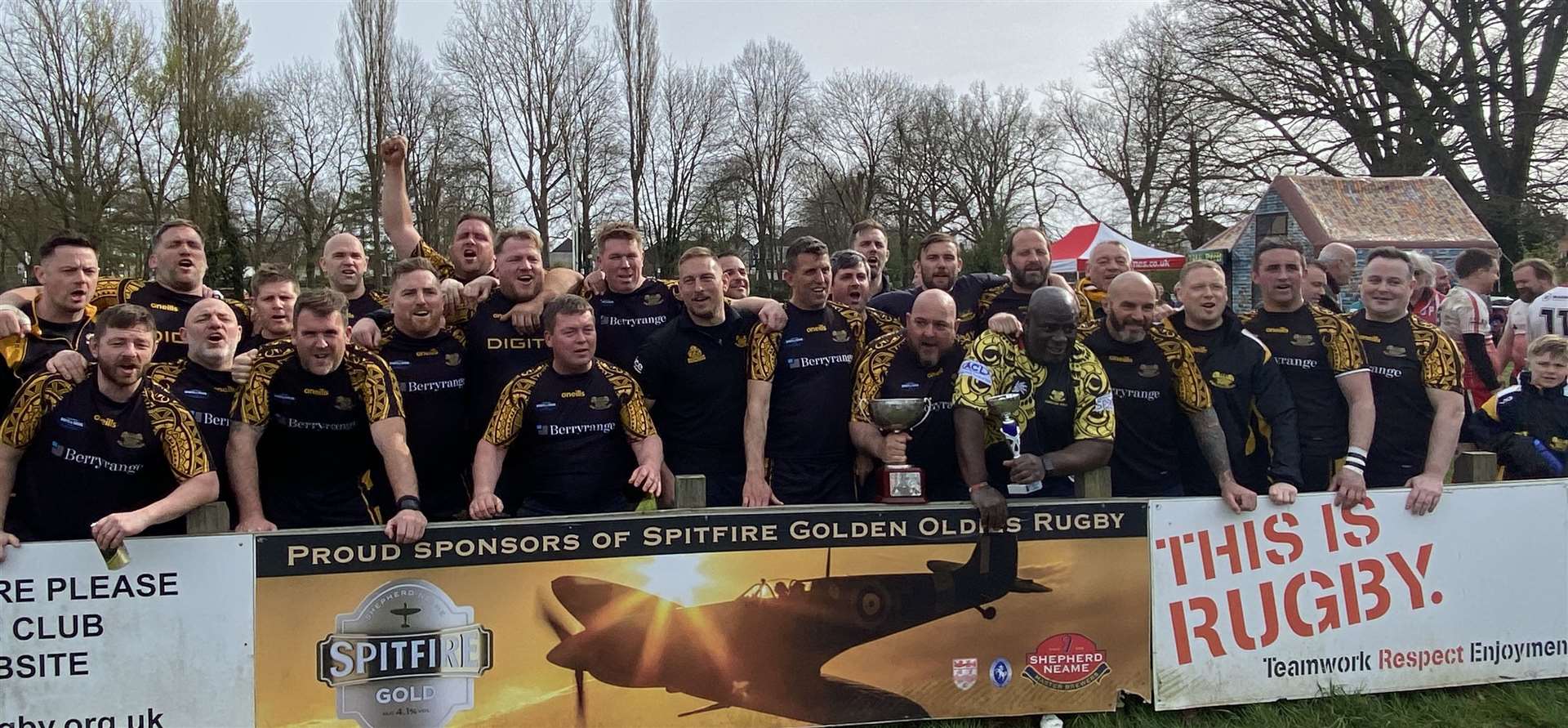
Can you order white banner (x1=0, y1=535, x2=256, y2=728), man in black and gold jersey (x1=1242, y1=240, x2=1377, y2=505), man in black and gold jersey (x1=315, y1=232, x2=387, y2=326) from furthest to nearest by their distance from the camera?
1. man in black and gold jersey (x1=315, y1=232, x2=387, y2=326)
2. man in black and gold jersey (x1=1242, y1=240, x2=1377, y2=505)
3. white banner (x1=0, y1=535, x2=256, y2=728)

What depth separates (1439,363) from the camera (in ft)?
16.0

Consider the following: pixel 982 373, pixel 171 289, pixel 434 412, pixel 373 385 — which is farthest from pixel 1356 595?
pixel 171 289

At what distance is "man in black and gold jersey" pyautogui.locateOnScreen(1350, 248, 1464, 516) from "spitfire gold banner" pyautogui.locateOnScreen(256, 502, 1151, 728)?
1.67 meters

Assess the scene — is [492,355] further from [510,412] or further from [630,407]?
[630,407]

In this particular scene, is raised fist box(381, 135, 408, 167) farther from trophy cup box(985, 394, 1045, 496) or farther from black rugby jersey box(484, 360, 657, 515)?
trophy cup box(985, 394, 1045, 496)

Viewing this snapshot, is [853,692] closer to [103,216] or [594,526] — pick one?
[594,526]

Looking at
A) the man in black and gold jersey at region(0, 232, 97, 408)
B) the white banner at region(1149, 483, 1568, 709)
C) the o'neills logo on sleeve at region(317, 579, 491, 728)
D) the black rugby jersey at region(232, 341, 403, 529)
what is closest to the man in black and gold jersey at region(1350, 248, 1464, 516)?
the white banner at region(1149, 483, 1568, 709)

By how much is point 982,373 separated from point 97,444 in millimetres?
3658

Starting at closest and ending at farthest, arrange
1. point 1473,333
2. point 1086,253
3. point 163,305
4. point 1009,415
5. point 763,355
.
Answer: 1. point 1009,415
2. point 763,355
3. point 163,305
4. point 1473,333
5. point 1086,253

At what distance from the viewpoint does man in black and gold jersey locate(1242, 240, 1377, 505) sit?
15.7 ft

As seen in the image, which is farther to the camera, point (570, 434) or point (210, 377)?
point (570, 434)

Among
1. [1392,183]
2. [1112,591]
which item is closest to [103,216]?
[1112,591]

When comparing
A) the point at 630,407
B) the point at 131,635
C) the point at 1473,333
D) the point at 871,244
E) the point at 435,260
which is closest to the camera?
the point at 131,635

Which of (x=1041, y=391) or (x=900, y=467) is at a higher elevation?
(x=1041, y=391)
